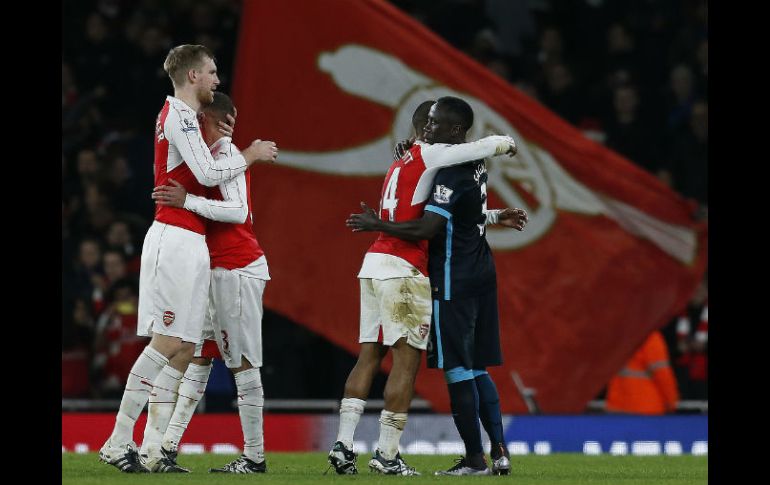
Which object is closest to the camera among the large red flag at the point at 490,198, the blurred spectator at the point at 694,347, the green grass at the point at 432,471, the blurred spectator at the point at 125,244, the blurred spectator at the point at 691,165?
the green grass at the point at 432,471

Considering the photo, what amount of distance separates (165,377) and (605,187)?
5.74 m

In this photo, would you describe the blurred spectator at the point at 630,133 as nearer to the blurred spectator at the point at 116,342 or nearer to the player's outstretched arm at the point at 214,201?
the blurred spectator at the point at 116,342

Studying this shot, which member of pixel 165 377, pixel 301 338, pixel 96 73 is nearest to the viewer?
pixel 165 377

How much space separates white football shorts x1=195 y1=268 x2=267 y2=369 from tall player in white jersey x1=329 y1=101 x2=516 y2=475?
57 centimetres

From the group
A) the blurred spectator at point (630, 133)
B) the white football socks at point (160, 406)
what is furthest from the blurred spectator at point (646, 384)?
the white football socks at point (160, 406)

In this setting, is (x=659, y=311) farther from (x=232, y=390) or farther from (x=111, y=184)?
(x=111, y=184)

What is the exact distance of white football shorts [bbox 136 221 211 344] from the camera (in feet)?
24.7

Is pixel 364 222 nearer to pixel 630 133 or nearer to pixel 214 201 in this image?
pixel 214 201

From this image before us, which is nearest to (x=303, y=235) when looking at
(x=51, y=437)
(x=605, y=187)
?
(x=605, y=187)

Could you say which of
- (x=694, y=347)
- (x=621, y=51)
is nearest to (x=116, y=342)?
(x=694, y=347)

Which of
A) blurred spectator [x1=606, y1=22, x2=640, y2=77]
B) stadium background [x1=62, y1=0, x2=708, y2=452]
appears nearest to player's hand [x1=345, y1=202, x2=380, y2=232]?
stadium background [x1=62, y1=0, x2=708, y2=452]

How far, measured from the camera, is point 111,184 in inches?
579

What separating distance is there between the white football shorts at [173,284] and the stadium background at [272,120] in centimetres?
431

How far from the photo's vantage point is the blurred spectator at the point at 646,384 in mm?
12383
